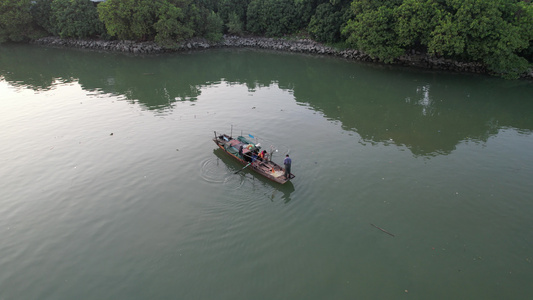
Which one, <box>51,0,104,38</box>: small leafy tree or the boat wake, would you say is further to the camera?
<box>51,0,104,38</box>: small leafy tree

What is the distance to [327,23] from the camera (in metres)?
39.2

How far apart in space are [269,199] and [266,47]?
38.7 m

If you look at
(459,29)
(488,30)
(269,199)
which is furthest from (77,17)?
(488,30)

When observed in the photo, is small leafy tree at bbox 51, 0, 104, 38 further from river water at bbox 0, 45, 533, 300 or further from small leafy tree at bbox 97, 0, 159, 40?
river water at bbox 0, 45, 533, 300

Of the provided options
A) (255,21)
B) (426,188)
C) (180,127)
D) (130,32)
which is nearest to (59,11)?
(130,32)

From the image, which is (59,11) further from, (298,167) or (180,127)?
(298,167)

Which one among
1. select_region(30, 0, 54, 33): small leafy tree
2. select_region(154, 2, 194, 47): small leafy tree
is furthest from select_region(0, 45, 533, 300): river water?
select_region(30, 0, 54, 33): small leafy tree

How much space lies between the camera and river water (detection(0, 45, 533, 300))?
8.99 metres

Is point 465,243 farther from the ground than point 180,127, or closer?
closer

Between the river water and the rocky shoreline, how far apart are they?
7934mm

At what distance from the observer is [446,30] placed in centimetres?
2561

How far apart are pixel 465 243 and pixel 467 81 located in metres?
23.4

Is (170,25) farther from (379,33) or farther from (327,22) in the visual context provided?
(379,33)

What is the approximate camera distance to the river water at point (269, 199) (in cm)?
899
